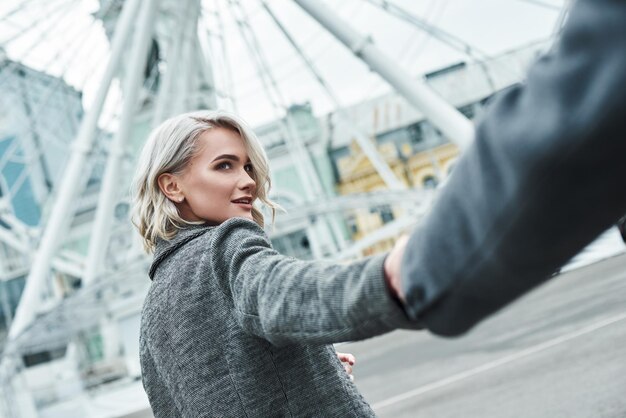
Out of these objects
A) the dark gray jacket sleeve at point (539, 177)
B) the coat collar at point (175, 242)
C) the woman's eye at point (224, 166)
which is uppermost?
the woman's eye at point (224, 166)

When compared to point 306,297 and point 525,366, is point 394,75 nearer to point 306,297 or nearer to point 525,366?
point 525,366

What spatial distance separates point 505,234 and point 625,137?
116mm

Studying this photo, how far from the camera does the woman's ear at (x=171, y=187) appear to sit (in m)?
1.42

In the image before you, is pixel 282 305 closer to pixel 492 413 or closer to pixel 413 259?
pixel 413 259

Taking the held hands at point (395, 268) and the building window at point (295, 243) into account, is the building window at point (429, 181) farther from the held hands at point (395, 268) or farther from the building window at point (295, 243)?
the held hands at point (395, 268)

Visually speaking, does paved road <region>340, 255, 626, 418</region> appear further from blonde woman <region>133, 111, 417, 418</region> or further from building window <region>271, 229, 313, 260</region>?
building window <region>271, 229, 313, 260</region>

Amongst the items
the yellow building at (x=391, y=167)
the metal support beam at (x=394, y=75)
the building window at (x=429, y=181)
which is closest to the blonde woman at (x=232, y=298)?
the metal support beam at (x=394, y=75)

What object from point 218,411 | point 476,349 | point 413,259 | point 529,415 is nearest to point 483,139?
point 413,259

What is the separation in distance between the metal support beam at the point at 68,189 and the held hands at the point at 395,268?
42.0ft

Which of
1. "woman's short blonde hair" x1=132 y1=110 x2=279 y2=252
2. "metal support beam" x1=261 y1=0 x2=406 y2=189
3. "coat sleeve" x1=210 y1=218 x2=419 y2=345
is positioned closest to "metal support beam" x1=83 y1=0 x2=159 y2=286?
"metal support beam" x1=261 y1=0 x2=406 y2=189

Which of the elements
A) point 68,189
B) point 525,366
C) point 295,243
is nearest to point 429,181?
point 295,243

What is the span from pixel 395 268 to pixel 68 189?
12867mm

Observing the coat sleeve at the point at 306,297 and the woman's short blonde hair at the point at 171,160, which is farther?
the woman's short blonde hair at the point at 171,160

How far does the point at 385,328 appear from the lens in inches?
32.4
